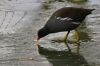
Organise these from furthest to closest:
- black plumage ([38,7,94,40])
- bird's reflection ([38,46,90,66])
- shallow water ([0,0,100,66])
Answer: black plumage ([38,7,94,40]) → shallow water ([0,0,100,66]) → bird's reflection ([38,46,90,66])

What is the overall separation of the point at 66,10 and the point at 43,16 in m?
2.54

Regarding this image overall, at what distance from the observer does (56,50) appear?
29.1ft

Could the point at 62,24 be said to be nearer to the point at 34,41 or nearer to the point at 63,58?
the point at 34,41

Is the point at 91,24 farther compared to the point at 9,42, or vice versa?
the point at 91,24

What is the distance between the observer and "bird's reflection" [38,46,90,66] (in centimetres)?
797

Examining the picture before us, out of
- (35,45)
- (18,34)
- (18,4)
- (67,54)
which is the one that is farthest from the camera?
(18,4)

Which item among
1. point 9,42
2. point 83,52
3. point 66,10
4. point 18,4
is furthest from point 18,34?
point 18,4

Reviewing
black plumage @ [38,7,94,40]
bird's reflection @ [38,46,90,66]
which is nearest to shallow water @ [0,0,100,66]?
bird's reflection @ [38,46,90,66]

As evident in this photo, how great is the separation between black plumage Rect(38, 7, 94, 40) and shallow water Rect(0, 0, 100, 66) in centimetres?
30

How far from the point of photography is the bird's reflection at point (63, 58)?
7969 millimetres

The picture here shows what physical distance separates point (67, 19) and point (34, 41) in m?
0.88

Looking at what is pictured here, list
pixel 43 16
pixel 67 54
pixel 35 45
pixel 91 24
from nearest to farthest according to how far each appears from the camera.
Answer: pixel 67 54, pixel 35 45, pixel 91 24, pixel 43 16

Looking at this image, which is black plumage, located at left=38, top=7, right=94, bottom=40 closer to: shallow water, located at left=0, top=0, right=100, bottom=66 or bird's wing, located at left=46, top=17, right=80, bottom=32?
bird's wing, located at left=46, top=17, right=80, bottom=32

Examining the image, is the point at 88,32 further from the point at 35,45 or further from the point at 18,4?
the point at 18,4
